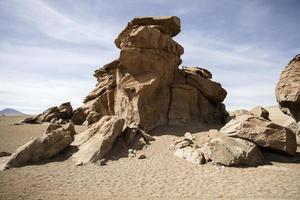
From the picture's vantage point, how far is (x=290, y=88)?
15.8 meters

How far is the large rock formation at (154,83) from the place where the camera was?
1923 centimetres

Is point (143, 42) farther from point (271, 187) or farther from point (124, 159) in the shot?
point (271, 187)

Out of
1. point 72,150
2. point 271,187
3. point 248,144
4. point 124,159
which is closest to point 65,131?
point 72,150

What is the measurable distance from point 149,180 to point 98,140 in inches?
216

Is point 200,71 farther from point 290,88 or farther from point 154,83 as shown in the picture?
point 290,88

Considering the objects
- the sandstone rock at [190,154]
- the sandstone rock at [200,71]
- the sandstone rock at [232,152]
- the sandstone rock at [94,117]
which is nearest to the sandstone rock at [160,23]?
the sandstone rock at [200,71]

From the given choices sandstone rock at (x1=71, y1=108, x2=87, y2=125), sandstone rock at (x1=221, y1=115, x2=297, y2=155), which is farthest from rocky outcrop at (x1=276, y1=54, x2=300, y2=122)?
sandstone rock at (x1=71, y1=108, x2=87, y2=125)

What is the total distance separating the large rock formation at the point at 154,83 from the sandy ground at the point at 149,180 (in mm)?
5303

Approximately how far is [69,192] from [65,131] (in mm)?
8139

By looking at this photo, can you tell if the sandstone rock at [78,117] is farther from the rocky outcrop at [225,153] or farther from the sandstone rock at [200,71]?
the rocky outcrop at [225,153]

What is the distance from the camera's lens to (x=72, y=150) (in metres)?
15.9

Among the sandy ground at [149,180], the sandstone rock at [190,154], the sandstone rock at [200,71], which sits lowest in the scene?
the sandy ground at [149,180]

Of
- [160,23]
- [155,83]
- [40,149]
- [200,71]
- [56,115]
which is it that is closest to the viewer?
[40,149]

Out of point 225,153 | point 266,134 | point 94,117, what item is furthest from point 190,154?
point 94,117
